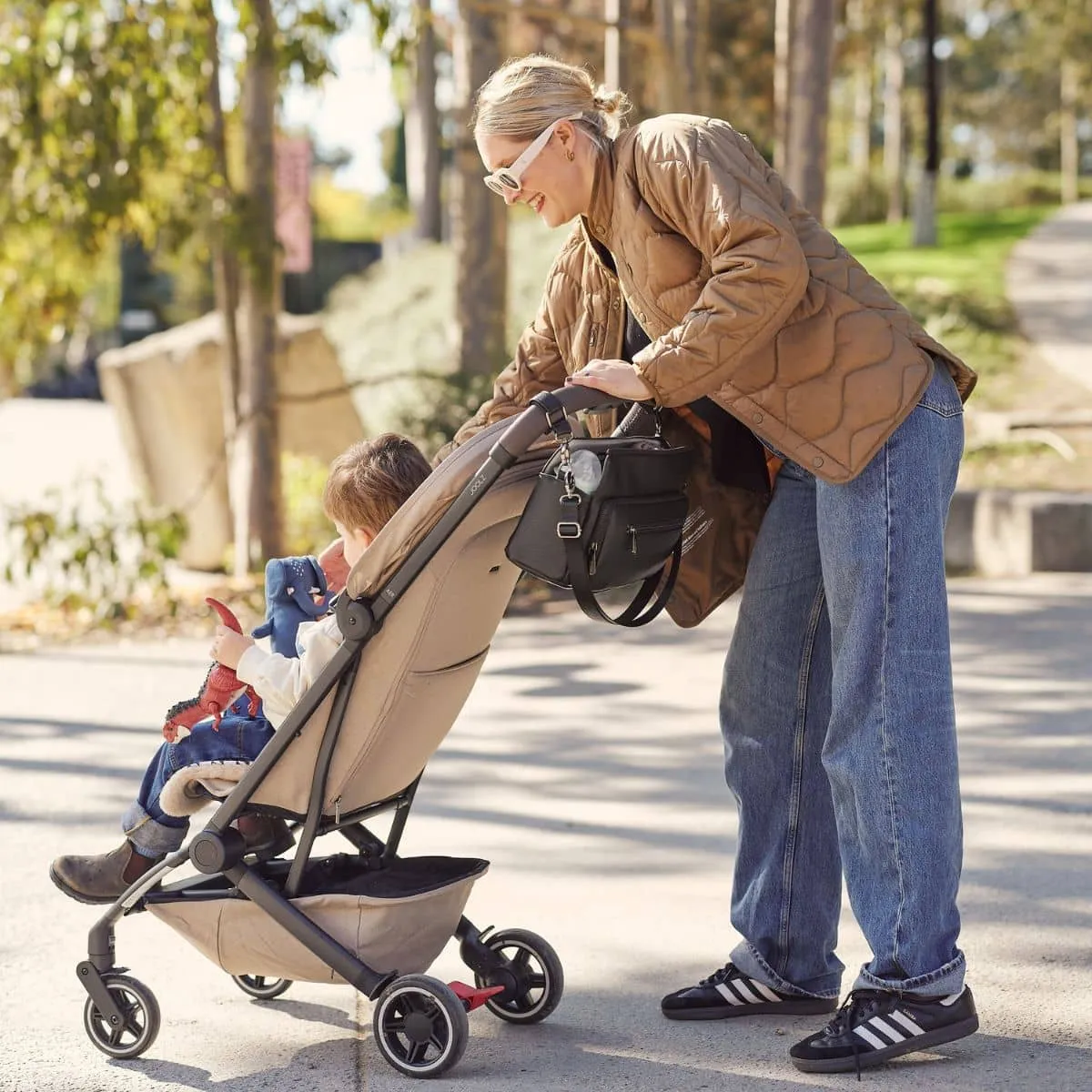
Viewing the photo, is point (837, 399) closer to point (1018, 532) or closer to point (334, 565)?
point (334, 565)

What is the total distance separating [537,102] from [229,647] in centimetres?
111

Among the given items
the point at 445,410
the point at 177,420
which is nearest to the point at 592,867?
the point at 445,410

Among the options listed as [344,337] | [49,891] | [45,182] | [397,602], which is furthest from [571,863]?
[344,337]

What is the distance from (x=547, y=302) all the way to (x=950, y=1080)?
1623mm

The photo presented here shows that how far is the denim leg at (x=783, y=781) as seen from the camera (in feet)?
10.6

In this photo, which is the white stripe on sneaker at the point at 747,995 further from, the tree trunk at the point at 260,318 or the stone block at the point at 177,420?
the stone block at the point at 177,420

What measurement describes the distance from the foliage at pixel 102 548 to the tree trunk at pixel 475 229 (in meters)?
2.41

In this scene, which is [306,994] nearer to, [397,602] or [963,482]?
[397,602]

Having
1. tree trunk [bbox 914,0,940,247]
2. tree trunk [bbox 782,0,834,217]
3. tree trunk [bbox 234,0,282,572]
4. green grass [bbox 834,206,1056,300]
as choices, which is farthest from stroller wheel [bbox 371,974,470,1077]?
tree trunk [bbox 914,0,940,247]

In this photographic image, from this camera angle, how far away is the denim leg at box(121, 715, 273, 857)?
10.5ft

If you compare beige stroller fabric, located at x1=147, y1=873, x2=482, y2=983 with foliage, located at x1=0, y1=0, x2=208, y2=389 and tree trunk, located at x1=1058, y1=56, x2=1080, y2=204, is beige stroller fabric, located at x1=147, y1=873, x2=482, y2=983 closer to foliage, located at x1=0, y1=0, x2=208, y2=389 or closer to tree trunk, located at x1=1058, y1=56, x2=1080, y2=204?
foliage, located at x1=0, y1=0, x2=208, y2=389

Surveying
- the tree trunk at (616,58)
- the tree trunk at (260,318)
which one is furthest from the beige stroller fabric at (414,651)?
the tree trunk at (616,58)

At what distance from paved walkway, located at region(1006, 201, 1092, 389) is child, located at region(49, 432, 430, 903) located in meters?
10.3

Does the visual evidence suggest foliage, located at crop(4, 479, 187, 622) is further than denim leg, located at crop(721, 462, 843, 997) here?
Yes
